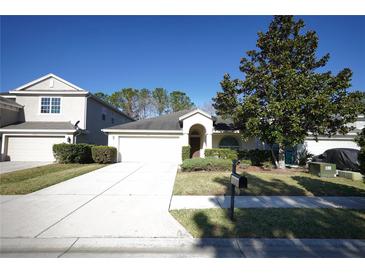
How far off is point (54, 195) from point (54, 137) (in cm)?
1173

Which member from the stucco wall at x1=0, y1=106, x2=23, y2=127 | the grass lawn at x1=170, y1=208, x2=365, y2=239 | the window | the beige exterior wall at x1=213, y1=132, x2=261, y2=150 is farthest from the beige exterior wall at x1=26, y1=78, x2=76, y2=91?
the grass lawn at x1=170, y1=208, x2=365, y2=239

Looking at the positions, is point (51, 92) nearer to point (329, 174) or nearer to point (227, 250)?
point (227, 250)

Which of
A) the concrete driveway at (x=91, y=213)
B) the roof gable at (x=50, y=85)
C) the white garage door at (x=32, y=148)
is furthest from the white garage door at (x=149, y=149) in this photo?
the concrete driveway at (x=91, y=213)

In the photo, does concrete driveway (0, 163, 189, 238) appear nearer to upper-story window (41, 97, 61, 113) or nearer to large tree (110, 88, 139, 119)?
upper-story window (41, 97, 61, 113)

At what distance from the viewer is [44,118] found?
58.1 feet

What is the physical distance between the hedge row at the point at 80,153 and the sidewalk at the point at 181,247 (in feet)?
37.0

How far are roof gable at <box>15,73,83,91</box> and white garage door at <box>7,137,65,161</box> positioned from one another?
4883 mm

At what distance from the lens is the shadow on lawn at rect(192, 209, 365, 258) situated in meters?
3.36

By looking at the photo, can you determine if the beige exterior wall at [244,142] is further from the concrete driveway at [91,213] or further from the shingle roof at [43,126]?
the shingle roof at [43,126]

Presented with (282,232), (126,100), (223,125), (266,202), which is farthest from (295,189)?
(126,100)

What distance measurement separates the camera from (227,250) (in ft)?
11.1

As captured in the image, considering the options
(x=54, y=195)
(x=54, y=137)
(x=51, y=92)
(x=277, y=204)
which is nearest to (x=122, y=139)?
(x=54, y=137)

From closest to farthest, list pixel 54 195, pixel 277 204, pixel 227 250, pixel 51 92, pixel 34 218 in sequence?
1. pixel 227 250
2. pixel 34 218
3. pixel 277 204
4. pixel 54 195
5. pixel 51 92

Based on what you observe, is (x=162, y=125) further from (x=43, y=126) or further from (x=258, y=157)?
(x=43, y=126)
